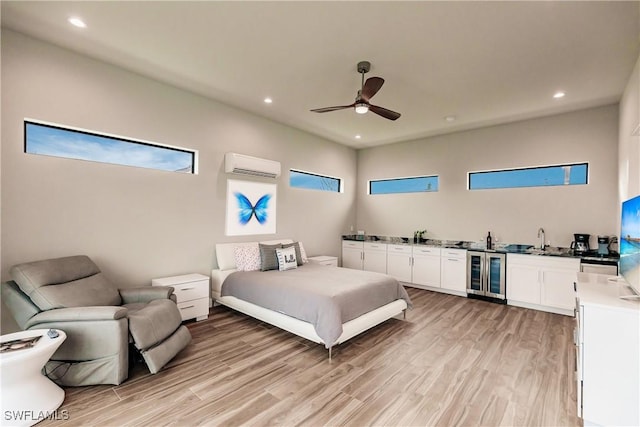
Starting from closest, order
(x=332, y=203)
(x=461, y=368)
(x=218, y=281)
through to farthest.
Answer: (x=461, y=368)
(x=218, y=281)
(x=332, y=203)

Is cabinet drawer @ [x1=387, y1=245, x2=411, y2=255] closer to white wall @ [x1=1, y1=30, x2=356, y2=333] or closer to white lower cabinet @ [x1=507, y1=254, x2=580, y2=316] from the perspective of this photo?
white lower cabinet @ [x1=507, y1=254, x2=580, y2=316]

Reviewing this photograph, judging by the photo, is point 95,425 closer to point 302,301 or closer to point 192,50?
point 302,301

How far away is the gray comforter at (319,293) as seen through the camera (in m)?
2.98

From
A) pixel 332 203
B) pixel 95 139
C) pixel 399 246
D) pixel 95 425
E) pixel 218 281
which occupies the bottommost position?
pixel 95 425

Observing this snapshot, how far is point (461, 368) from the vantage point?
2768 mm

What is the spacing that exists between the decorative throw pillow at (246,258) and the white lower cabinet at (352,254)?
2.69 m

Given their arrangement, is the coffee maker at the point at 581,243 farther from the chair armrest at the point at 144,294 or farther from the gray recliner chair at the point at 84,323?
the chair armrest at the point at 144,294

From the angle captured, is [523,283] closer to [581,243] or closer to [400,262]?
[581,243]

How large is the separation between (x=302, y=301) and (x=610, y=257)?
4148 millimetres

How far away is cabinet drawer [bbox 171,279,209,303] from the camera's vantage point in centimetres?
367

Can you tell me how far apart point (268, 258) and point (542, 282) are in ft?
13.4

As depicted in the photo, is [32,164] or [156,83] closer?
[32,164]

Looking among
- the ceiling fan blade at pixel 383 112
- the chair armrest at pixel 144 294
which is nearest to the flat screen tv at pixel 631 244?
the ceiling fan blade at pixel 383 112

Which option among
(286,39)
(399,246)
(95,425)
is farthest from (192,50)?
(399,246)
